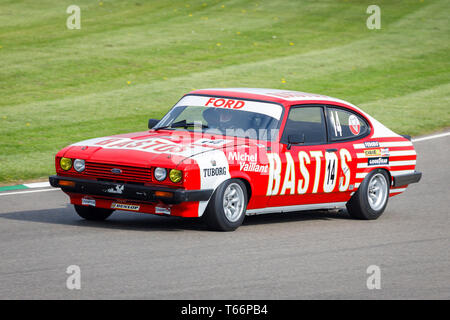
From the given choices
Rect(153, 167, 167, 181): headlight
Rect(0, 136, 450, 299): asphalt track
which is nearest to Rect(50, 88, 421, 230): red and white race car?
Rect(153, 167, 167, 181): headlight

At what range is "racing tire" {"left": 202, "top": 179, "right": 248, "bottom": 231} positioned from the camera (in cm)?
931

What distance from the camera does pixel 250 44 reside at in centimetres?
2834

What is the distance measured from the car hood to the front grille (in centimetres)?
5

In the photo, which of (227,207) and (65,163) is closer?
(227,207)

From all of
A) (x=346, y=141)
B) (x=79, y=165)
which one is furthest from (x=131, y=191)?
(x=346, y=141)

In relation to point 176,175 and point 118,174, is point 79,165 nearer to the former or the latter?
point 118,174

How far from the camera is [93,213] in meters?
10.1

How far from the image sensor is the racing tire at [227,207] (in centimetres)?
931

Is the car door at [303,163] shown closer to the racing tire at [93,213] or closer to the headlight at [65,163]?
the racing tire at [93,213]

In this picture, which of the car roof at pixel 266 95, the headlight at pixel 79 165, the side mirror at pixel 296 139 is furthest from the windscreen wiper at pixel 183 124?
the headlight at pixel 79 165

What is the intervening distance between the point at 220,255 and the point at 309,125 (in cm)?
305

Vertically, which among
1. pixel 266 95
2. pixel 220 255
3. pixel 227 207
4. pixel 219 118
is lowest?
pixel 220 255

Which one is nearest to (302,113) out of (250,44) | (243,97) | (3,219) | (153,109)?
(243,97)

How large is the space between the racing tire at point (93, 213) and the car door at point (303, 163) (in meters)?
1.87
